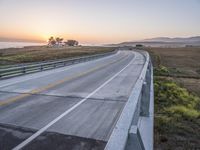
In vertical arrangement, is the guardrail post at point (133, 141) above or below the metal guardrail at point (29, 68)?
above

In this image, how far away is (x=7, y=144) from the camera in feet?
18.2

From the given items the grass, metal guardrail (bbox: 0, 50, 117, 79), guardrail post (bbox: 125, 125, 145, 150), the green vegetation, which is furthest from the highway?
the grass

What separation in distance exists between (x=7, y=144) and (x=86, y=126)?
2286mm

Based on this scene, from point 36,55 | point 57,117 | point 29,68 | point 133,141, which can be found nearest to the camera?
point 133,141

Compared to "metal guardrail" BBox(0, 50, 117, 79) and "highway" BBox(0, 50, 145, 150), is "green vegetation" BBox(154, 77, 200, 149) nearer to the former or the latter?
"highway" BBox(0, 50, 145, 150)

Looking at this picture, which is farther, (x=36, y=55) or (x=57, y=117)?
(x=36, y=55)

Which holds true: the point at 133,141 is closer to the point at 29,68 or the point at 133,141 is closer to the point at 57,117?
the point at 57,117

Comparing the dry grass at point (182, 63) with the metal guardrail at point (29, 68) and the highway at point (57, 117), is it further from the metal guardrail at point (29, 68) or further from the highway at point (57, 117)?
the highway at point (57, 117)

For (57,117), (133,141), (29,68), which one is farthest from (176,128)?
(29,68)

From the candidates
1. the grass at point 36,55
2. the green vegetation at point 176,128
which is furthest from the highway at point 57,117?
the grass at point 36,55

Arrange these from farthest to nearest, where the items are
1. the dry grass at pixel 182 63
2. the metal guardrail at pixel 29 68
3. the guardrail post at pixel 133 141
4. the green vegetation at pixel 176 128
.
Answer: the dry grass at pixel 182 63
the metal guardrail at pixel 29 68
the green vegetation at pixel 176 128
the guardrail post at pixel 133 141

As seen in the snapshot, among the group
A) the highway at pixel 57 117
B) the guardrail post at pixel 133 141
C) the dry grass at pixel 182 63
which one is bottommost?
the dry grass at pixel 182 63

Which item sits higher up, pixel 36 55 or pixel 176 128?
pixel 176 128

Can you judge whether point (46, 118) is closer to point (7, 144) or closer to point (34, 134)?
point (34, 134)
